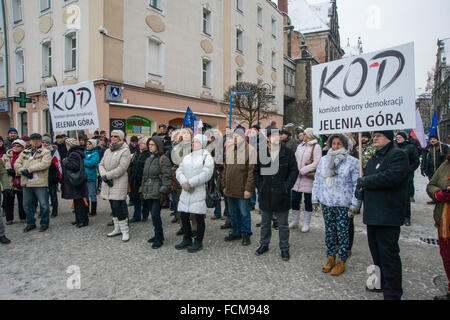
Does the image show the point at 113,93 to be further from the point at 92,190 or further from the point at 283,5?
the point at 283,5

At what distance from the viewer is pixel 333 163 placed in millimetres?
4145

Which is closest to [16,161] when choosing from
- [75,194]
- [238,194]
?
[75,194]

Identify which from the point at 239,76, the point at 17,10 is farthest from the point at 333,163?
the point at 17,10

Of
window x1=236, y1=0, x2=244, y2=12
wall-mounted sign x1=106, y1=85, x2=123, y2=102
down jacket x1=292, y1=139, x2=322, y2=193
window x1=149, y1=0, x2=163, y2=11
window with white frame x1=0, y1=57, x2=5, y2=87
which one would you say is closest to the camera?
down jacket x1=292, y1=139, x2=322, y2=193

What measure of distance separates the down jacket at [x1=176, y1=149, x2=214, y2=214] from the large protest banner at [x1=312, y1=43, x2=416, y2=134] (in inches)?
75.0

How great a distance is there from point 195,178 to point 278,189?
4.40ft

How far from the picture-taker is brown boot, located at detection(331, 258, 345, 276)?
4027mm

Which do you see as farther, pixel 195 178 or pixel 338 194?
pixel 195 178

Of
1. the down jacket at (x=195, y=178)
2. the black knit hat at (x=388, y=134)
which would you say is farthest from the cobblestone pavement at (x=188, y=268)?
the black knit hat at (x=388, y=134)

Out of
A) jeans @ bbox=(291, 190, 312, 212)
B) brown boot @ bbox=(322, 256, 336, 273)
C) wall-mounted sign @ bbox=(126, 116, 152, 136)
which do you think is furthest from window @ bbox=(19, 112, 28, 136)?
brown boot @ bbox=(322, 256, 336, 273)

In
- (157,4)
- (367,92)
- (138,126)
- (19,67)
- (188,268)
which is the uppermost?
(157,4)

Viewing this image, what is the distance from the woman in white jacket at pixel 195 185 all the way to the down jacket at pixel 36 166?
3.13 metres

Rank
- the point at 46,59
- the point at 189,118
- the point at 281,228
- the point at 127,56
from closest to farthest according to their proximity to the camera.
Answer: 1. the point at 281,228
2. the point at 189,118
3. the point at 127,56
4. the point at 46,59

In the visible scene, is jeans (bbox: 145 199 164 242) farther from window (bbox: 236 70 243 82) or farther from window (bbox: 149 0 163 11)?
window (bbox: 236 70 243 82)
